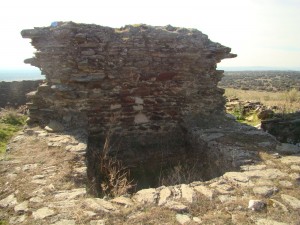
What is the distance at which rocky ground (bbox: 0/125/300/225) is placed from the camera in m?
3.09

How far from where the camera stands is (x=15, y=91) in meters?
16.5

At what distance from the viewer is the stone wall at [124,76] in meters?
6.00

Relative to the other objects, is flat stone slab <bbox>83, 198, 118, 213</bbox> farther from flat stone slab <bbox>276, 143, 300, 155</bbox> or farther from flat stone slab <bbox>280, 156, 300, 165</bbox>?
flat stone slab <bbox>276, 143, 300, 155</bbox>

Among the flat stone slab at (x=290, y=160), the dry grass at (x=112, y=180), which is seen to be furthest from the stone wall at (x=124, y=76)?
the flat stone slab at (x=290, y=160)

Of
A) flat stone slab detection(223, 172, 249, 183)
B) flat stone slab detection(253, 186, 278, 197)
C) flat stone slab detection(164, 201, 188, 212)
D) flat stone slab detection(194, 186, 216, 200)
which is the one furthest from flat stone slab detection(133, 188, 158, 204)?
flat stone slab detection(253, 186, 278, 197)

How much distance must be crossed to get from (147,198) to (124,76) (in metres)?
3.35

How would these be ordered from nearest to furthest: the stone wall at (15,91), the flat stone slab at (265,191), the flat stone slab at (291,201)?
the flat stone slab at (291,201)
the flat stone slab at (265,191)
the stone wall at (15,91)

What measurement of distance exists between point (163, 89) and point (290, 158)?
2.96m

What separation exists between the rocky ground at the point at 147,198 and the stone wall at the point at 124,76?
62.7 inches

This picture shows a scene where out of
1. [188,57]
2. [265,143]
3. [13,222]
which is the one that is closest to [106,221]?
[13,222]

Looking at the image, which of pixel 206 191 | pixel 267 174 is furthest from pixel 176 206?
pixel 267 174

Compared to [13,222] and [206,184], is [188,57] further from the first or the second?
[13,222]

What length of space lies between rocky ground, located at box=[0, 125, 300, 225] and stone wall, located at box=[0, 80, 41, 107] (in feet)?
41.1

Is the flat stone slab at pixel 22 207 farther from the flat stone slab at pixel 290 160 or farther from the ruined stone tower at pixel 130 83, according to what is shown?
the flat stone slab at pixel 290 160
